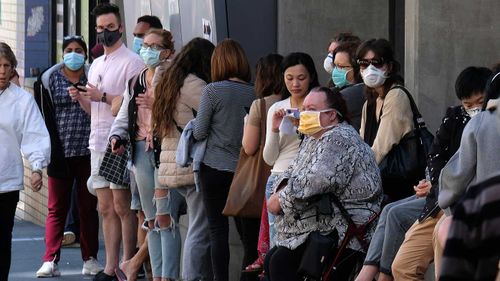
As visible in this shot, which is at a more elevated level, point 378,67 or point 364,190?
point 378,67

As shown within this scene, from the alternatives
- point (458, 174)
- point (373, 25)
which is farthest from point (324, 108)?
point (373, 25)

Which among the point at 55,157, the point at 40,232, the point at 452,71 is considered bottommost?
the point at 40,232

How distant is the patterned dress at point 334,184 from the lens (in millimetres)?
7004

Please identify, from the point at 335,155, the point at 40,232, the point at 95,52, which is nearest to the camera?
the point at 335,155

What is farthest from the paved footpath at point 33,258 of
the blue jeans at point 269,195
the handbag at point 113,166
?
the blue jeans at point 269,195

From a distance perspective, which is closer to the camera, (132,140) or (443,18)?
(443,18)

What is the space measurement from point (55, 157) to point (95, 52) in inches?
54.8

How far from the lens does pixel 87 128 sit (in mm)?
10891

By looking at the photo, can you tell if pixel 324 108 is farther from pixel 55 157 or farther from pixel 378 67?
pixel 55 157

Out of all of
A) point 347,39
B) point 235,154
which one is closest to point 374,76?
point 347,39

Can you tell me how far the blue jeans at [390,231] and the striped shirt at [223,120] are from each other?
1.92 metres

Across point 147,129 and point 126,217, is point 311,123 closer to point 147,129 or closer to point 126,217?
point 147,129

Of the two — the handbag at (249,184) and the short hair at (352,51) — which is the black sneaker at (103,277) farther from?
the short hair at (352,51)

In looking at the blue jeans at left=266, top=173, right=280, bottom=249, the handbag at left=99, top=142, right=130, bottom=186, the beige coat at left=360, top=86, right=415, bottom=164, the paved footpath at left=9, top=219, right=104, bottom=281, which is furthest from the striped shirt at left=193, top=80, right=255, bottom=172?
the paved footpath at left=9, top=219, right=104, bottom=281
